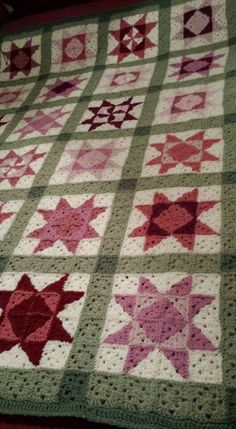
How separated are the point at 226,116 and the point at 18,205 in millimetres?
849

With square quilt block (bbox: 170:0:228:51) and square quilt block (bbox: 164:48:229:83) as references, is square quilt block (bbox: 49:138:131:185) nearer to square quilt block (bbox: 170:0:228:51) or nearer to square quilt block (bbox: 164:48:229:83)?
square quilt block (bbox: 164:48:229:83)

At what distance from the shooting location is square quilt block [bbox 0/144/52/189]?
1.59 meters

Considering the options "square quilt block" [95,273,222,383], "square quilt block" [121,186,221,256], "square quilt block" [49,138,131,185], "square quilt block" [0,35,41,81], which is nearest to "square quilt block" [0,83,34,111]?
"square quilt block" [0,35,41,81]

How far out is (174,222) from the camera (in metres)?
1.22

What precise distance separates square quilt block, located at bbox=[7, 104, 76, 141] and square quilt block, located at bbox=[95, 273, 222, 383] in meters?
0.99

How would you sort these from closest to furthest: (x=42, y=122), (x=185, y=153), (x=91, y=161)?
(x=185, y=153)
(x=91, y=161)
(x=42, y=122)

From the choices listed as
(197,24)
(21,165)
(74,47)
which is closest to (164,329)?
(21,165)

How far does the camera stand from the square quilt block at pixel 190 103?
1634 mm

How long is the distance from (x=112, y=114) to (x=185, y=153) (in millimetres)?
496

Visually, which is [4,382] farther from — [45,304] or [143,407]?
[143,407]

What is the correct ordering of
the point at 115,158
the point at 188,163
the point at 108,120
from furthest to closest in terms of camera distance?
the point at 108,120 < the point at 115,158 < the point at 188,163

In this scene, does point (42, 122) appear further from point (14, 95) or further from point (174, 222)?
point (174, 222)

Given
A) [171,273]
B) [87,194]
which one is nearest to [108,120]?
[87,194]

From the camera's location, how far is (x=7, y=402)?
928 millimetres
